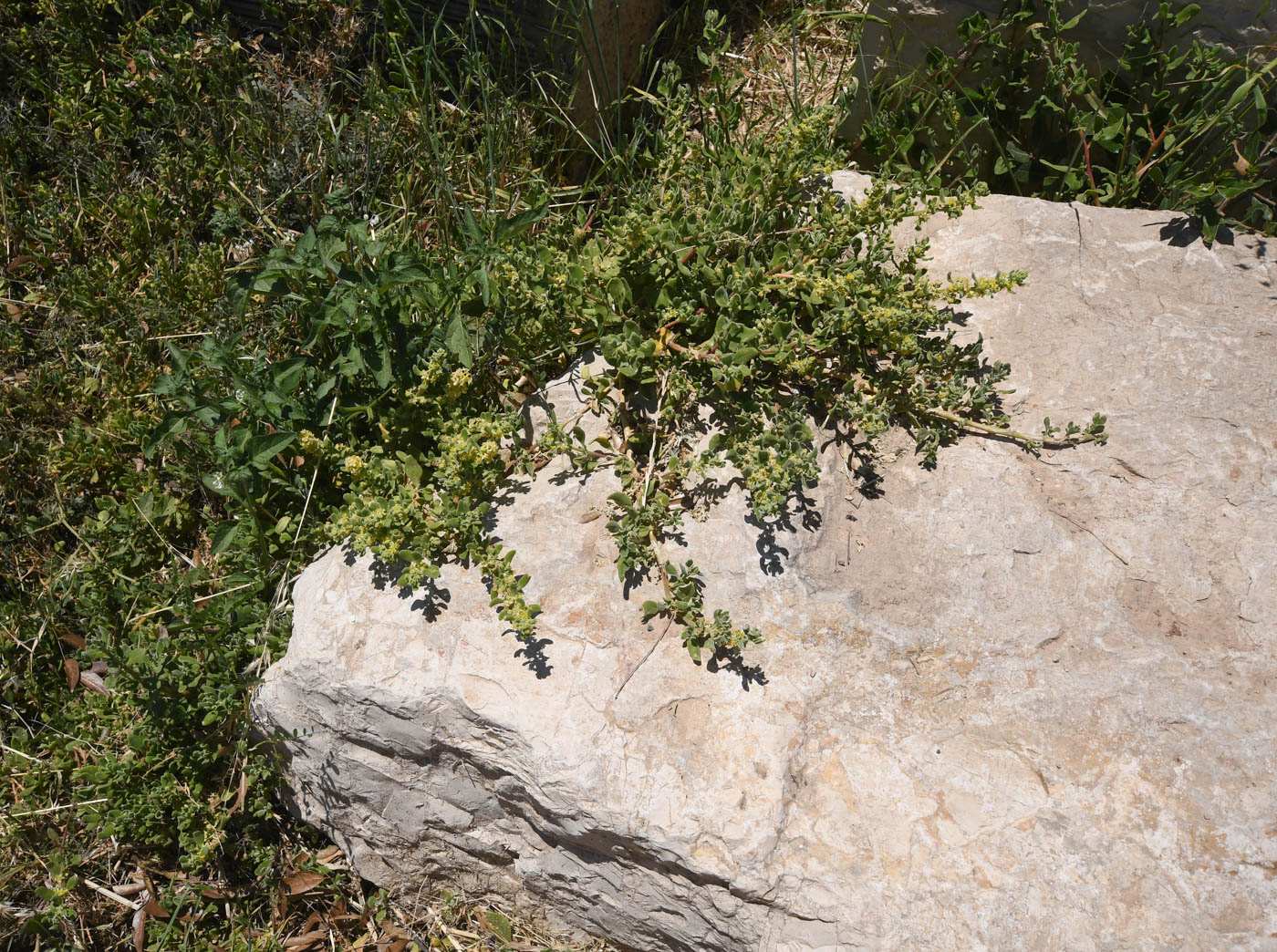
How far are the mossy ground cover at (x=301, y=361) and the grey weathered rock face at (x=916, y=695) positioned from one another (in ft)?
0.57

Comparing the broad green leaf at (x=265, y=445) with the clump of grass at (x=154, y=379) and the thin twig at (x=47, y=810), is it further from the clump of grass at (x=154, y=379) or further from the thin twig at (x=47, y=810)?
the thin twig at (x=47, y=810)

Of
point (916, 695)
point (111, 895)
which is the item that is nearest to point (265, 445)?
point (111, 895)

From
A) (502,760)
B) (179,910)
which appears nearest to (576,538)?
(502,760)

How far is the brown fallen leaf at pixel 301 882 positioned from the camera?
10.6 feet

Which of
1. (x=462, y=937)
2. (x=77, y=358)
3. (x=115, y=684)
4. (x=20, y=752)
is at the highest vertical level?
(x=77, y=358)

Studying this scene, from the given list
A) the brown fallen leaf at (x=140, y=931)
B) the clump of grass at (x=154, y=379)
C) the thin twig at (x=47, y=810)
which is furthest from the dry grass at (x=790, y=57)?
the brown fallen leaf at (x=140, y=931)

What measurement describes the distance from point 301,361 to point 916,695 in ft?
7.01

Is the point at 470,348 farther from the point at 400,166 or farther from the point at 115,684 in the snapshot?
the point at 115,684

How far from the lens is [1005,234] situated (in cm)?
326

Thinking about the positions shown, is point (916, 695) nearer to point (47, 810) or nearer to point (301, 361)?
point (301, 361)

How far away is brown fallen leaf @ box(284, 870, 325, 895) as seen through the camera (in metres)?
3.23

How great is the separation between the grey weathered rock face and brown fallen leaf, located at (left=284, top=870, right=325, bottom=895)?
0.26 metres

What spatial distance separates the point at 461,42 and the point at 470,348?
1.45 m

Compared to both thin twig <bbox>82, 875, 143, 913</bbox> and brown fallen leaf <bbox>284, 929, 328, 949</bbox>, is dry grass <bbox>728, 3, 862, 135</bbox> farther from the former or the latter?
thin twig <bbox>82, 875, 143, 913</bbox>
